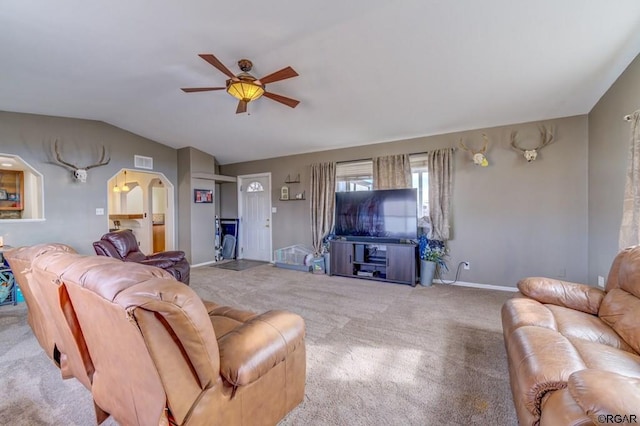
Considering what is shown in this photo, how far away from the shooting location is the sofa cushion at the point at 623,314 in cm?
161

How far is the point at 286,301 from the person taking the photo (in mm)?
3641

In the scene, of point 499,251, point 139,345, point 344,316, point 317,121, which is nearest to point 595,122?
point 499,251

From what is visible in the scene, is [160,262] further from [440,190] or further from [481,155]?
[481,155]

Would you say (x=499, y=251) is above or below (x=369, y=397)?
above

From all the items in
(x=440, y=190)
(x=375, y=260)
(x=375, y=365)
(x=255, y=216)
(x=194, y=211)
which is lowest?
(x=375, y=365)

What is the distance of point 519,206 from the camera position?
4047mm

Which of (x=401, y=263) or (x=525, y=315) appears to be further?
(x=401, y=263)

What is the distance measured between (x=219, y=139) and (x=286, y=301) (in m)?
3.57

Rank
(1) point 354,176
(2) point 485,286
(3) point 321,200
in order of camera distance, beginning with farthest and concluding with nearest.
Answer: (3) point 321,200 → (1) point 354,176 → (2) point 485,286

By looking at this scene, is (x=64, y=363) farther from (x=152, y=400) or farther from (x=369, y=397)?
(x=369, y=397)

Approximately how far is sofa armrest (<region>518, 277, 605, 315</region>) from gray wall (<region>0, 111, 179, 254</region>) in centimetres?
634

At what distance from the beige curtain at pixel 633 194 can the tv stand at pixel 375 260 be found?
2333mm

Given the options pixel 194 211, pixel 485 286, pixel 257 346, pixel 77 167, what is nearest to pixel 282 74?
pixel 257 346

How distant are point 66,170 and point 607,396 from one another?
21.4ft
